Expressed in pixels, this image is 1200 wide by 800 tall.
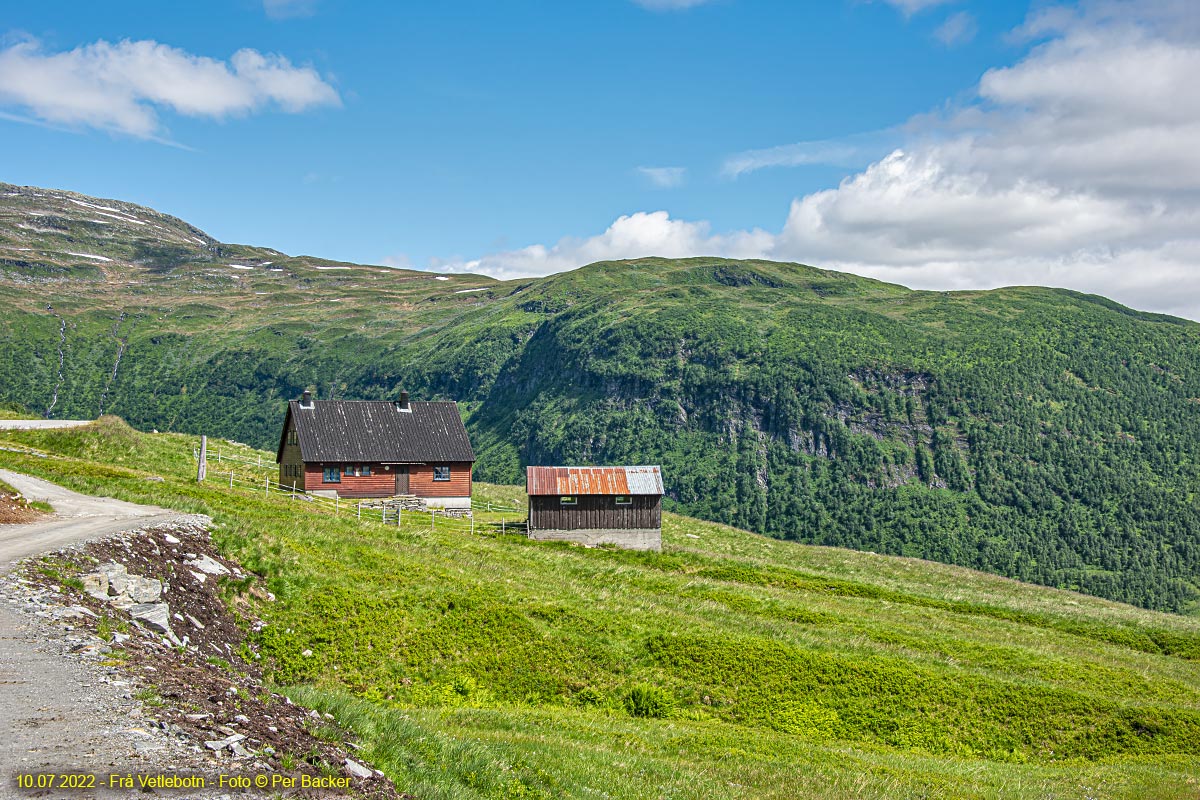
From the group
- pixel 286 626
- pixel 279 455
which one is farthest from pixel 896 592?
pixel 279 455

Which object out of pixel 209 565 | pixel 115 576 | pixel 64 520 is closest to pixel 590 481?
pixel 64 520

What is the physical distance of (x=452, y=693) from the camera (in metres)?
20.8

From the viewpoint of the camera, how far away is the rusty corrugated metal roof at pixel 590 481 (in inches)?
2319

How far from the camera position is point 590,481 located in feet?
197

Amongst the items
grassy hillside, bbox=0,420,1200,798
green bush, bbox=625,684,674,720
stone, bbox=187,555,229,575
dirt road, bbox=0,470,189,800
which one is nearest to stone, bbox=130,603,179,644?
dirt road, bbox=0,470,189,800

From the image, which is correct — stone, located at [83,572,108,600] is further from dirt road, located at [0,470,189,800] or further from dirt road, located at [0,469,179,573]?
dirt road, located at [0,470,189,800]

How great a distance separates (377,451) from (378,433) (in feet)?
6.78

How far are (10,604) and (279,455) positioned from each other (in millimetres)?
61241

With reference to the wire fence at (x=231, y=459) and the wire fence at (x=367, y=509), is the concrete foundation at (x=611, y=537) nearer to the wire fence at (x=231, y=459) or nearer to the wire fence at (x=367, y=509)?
the wire fence at (x=367, y=509)

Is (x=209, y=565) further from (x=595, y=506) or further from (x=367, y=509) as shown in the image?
(x=595, y=506)

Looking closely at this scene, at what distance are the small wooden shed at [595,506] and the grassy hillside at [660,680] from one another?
50.7 feet

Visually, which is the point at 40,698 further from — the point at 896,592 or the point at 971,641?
the point at 896,592

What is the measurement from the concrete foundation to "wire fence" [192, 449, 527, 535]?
244 centimetres

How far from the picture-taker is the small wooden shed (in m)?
58.5
